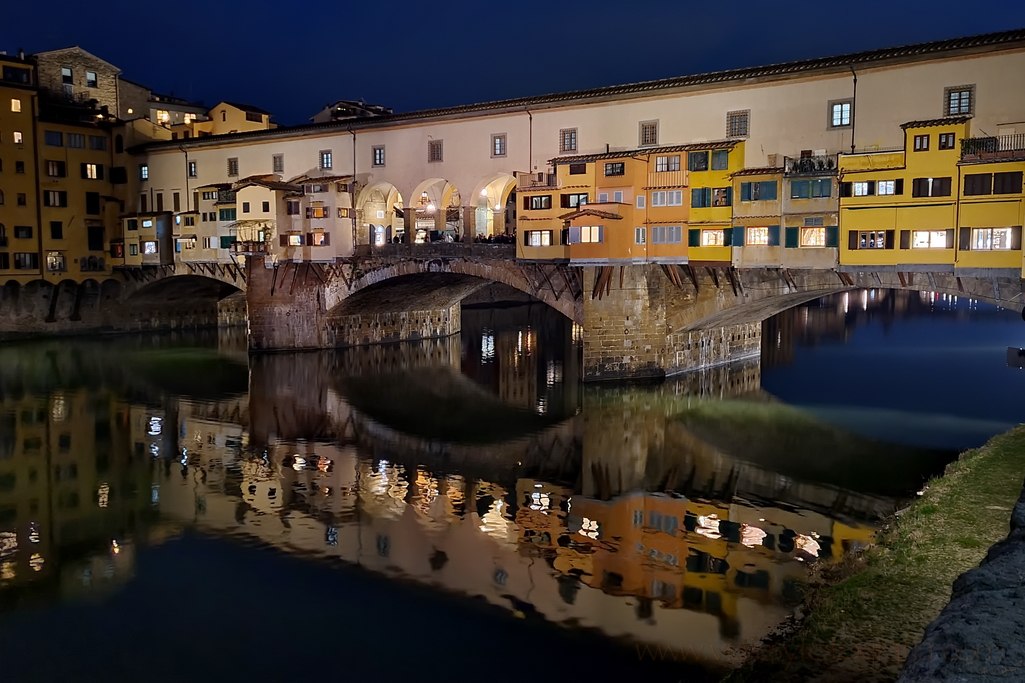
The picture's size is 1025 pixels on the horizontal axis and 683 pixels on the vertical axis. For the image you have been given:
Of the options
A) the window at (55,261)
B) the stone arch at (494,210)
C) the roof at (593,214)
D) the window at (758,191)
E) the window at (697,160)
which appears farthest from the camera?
the window at (55,261)

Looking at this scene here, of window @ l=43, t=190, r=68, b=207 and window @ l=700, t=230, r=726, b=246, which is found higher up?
window @ l=43, t=190, r=68, b=207

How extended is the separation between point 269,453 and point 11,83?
129ft

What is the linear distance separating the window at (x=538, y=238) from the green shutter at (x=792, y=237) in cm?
1031

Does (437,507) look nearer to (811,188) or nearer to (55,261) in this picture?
(811,188)

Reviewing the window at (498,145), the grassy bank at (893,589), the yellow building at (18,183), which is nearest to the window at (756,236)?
the window at (498,145)

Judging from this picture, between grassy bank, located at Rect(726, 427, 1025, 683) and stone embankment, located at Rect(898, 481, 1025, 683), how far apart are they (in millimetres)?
4177

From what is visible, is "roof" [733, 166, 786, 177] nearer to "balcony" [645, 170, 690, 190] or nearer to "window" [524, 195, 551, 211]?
"balcony" [645, 170, 690, 190]

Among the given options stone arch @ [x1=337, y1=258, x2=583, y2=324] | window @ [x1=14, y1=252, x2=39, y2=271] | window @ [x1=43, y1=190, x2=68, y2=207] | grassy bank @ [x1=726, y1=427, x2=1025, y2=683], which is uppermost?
window @ [x1=43, y1=190, x2=68, y2=207]

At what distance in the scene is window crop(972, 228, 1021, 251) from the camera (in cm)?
2506

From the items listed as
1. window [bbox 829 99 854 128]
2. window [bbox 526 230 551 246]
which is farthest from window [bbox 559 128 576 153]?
window [bbox 829 99 854 128]

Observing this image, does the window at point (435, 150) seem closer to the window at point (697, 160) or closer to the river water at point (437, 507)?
the river water at point (437, 507)

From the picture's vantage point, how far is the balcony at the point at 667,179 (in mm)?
32062

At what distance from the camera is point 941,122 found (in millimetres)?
25938

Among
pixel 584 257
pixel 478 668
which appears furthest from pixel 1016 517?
pixel 584 257
